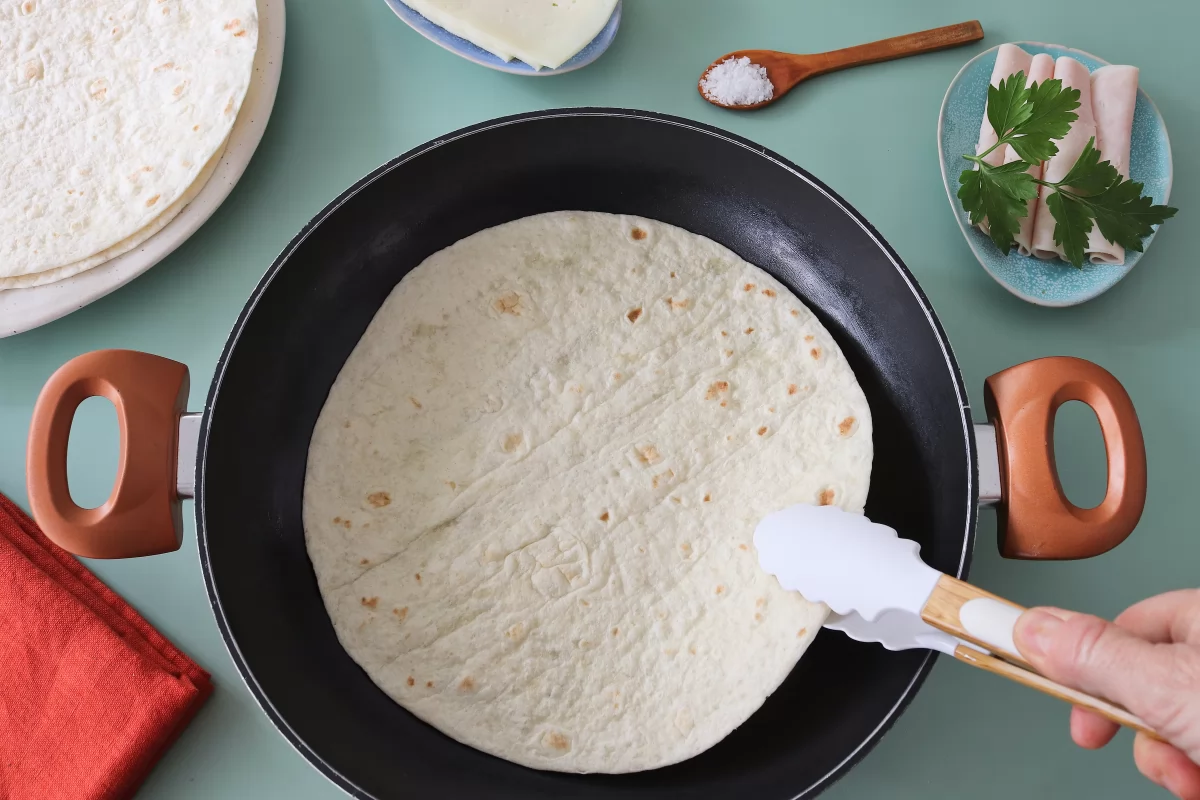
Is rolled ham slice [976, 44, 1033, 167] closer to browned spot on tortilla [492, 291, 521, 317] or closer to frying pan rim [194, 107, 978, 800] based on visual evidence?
frying pan rim [194, 107, 978, 800]

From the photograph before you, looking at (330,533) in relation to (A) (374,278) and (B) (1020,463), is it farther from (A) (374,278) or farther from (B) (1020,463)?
(B) (1020,463)

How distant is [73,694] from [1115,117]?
195cm

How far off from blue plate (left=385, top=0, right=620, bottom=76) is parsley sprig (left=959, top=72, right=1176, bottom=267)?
2.21ft

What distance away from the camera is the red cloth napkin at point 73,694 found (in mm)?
1234

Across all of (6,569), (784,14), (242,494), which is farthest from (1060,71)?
(6,569)

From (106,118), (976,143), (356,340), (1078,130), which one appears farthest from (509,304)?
(1078,130)

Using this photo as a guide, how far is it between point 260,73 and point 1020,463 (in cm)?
141

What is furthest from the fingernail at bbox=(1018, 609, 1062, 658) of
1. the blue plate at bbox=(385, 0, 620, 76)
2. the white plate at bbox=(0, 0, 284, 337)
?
the white plate at bbox=(0, 0, 284, 337)

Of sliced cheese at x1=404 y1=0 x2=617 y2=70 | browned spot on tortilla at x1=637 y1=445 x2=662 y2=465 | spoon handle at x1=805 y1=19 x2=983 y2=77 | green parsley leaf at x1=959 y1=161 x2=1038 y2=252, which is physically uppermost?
sliced cheese at x1=404 y1=0 x2=617 y2=70

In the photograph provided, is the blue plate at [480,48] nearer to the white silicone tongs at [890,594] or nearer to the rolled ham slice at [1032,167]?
the rolled ham slice at [1032,167]

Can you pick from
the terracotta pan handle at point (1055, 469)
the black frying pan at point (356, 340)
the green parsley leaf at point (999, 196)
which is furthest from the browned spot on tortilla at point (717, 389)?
the green parsley leaf at point (999, 196)

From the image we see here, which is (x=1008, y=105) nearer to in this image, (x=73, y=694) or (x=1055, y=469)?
(x=1055, y=469)

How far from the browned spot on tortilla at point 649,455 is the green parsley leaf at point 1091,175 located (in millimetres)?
783

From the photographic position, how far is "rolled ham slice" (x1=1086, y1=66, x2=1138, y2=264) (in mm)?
1371
